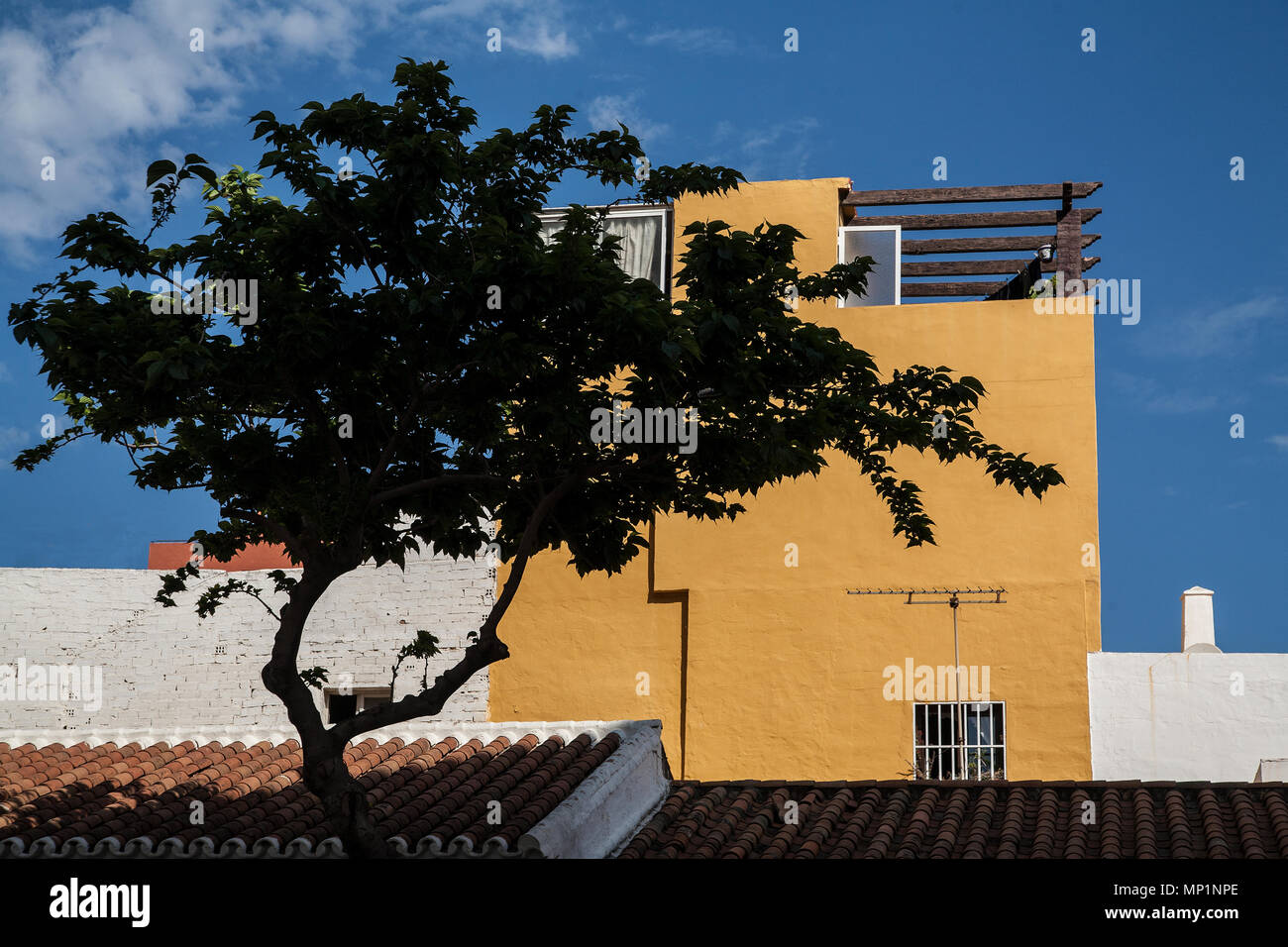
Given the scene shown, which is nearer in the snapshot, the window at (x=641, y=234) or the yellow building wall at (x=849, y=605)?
the yellow building wall at (x=849, y=605)

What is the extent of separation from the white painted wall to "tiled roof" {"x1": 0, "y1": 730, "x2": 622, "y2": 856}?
24.2ft

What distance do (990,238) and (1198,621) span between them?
6.46 metres

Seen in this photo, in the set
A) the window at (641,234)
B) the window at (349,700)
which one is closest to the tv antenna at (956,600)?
the window at (641,234)

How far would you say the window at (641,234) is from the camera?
22.7m

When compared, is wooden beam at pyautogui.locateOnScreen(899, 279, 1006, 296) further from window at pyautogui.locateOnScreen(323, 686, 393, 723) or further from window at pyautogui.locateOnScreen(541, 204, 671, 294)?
window at pyautogui.locateOnScreen(323, 686, 393, 723)

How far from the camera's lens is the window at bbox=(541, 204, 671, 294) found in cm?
2272

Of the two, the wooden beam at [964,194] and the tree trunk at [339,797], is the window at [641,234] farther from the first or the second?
the tree trunk at [339,797]

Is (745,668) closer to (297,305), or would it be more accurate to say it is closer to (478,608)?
(478,608)

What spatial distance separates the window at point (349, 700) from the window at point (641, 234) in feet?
23.9

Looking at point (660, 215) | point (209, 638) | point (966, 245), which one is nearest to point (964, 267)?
point (966, 245)
